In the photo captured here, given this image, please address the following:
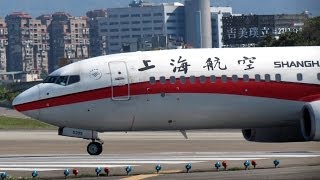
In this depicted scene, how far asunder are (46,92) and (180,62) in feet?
16.1

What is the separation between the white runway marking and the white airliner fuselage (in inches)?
55.9

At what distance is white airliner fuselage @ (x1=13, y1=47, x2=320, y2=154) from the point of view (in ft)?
133

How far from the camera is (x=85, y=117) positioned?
40.7 metres

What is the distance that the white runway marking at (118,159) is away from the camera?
3473 centimetres

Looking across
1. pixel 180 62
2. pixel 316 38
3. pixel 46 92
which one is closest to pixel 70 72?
pixel 46 92

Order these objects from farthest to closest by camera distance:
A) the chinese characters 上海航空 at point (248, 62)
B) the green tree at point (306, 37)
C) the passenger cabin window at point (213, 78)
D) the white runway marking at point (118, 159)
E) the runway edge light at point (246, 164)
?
the green tree at point (306, 37) → the chinese characters 上海航空 at point (248, 62) → the passenger cabin window at point (213, 78) → the white runway marking at point (118, 159) → the runway edge light at point (246, 164)

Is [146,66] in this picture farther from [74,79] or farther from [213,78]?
[74,79]

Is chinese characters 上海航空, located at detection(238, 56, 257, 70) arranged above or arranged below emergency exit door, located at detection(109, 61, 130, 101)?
above

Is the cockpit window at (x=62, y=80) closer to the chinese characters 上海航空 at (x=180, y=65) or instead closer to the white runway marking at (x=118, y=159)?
the white runway marking at (x=118, y=159)

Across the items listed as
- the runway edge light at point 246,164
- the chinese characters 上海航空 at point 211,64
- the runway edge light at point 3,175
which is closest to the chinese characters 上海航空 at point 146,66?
the chinese characters 上海航空 at point 211,64

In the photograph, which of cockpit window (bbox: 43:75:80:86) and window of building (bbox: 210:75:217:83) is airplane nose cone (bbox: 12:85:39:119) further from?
window of building (bbox: 210:75:217:83)

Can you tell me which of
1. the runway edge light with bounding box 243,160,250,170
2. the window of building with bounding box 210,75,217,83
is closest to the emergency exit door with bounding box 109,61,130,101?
the window of building with bounding box 210,75,217,83

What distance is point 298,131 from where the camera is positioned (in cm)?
4225

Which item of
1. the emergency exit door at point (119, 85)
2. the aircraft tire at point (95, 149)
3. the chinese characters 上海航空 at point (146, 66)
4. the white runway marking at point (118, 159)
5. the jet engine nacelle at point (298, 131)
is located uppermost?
the chinese characters 上海航空 at point (146, 66)
